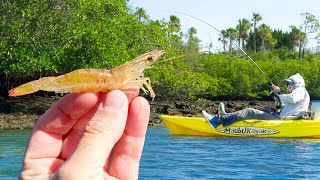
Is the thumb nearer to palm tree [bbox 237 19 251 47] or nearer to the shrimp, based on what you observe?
the shrimp

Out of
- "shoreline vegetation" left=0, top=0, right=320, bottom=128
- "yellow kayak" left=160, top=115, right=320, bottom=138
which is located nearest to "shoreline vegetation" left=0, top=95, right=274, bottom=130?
"shoreline vegetation" left=0, top=0, right=320, bottom=128

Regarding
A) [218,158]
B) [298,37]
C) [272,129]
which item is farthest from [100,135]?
[298,37]

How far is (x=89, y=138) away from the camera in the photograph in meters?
1.78

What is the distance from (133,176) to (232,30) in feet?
257

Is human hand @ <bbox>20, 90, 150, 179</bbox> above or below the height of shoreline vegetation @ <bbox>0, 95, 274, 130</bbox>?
above

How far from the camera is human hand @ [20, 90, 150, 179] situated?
1770 millimetres

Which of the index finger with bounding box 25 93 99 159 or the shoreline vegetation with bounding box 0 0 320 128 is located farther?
the shoreline vegetation with bounding box 0 0 320 128

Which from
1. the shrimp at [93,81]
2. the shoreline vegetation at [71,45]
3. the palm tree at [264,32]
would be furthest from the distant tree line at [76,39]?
the palm tree at [264,32]

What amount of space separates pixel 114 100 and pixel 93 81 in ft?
1.38

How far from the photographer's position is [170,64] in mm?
31859

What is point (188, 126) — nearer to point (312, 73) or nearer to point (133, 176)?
point (133, 176)

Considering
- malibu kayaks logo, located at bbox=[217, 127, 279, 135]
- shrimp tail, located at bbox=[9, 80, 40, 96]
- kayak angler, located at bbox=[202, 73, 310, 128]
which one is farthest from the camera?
malibu kayaks logo, located at bbox=[217, 127, 279, 135]

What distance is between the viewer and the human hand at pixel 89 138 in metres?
1.77

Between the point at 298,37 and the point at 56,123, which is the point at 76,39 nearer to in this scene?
the point at 56,123
